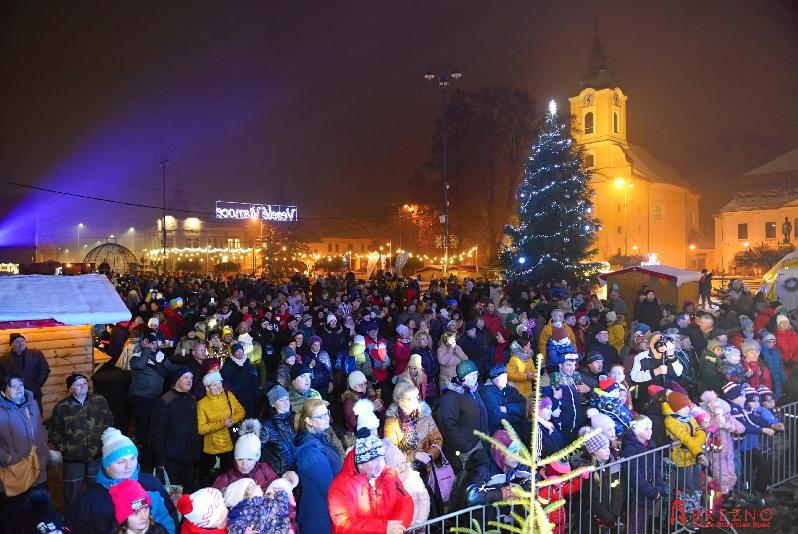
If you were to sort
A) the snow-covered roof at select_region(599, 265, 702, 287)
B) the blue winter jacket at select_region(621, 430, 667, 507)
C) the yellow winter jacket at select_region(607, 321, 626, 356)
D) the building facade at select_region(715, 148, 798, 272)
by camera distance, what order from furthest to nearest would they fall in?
the building facade at select_region(715, 148, 798, 272), the snow-covered roof at select_region(599, 265, 702, 287), the yellow winter jacket at select_region(607, 321, 626, 356), the blue winter jacket at select_region(621, 430, 667, 507)

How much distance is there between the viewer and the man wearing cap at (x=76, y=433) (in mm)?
5891

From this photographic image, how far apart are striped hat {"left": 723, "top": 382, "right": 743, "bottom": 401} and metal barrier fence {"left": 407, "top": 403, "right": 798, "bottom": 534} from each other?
0.56 meters

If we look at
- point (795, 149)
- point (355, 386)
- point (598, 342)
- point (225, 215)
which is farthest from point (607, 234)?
point (355, 386)

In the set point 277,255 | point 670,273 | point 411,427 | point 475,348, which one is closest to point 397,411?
point 411,427

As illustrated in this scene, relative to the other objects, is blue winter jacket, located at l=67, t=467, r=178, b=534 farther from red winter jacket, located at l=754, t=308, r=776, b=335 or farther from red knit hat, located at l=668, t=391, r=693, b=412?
red winter jacket, located at l=754, t=308, r=776, b=335

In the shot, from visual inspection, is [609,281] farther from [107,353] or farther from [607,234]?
[607,234]

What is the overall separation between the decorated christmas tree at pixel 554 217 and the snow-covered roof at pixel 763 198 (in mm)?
38983

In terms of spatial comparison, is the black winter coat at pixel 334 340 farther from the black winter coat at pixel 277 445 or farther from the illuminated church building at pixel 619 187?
the illuminated church building at pixel 619 187

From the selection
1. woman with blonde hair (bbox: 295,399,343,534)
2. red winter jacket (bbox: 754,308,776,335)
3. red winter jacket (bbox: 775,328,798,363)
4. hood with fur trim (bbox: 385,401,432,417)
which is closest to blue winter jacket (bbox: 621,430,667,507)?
hood with fur trim (bbox: 385,401,432,417)

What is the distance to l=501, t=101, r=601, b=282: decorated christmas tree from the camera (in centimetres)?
2609

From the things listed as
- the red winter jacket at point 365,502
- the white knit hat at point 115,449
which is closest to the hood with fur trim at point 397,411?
the red winter jacket at point 365,502

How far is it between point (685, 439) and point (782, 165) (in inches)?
2709

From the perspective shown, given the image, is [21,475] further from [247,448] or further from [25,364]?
[25,364]

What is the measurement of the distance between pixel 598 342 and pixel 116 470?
796cm
